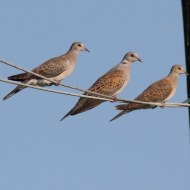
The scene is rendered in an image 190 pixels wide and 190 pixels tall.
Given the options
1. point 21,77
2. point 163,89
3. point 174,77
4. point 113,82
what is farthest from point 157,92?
point 21,77

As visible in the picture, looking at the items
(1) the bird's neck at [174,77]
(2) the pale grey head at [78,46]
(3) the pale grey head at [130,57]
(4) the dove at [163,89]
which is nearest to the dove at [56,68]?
(2) the pale grey head at [78,46]

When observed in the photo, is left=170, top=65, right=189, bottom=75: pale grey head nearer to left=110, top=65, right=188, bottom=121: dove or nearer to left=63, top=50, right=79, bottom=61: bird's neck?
left=110, top=65, right=188, bottom=121: dove

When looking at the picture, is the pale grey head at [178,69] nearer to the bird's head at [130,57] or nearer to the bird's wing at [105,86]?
the bird's head at [130,57]

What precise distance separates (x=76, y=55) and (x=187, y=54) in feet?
17.7

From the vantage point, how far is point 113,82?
9.87 m

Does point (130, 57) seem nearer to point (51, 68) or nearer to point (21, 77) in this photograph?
point (51, 68)

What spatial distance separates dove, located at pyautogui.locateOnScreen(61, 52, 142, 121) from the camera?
31.0 feet

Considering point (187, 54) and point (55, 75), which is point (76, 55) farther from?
point (187, 54)

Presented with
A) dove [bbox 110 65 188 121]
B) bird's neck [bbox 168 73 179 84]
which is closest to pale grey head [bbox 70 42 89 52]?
dove [bbox 110 65 188 121]

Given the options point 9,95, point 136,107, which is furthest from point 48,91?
point 9,95

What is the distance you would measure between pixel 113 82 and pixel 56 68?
3.95 feet

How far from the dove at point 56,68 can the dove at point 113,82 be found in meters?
0.63

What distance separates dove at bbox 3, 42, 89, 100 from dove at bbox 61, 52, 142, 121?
63cm

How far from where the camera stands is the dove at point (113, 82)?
31.0 ft
